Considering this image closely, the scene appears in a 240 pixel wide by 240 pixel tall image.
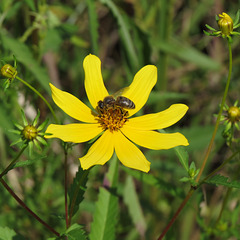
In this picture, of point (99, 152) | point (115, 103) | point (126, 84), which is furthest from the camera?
point (126, 84)

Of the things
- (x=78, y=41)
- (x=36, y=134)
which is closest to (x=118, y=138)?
(x=36, y=134)

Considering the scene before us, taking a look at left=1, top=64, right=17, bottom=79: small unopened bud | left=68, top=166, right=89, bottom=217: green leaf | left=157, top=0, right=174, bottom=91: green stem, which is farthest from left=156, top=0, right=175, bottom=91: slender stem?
left=1, top=64, right=17, bottom=79: small unopened bud

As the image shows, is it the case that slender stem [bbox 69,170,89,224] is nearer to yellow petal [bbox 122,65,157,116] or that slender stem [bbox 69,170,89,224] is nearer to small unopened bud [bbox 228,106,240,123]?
yellow petal [bbox 122,65,157,116]

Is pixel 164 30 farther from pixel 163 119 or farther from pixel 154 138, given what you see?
pixel 154 138

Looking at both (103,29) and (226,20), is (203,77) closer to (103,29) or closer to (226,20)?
(103,29)

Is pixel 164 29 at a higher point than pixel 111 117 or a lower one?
higher

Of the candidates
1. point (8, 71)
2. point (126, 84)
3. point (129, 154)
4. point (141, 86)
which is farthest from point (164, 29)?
point (8, 71)

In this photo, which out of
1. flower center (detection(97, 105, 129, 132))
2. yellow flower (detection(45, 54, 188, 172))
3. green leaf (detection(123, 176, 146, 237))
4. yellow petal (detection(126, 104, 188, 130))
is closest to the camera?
yellow flower (detection(45, 54, 188, 172))
